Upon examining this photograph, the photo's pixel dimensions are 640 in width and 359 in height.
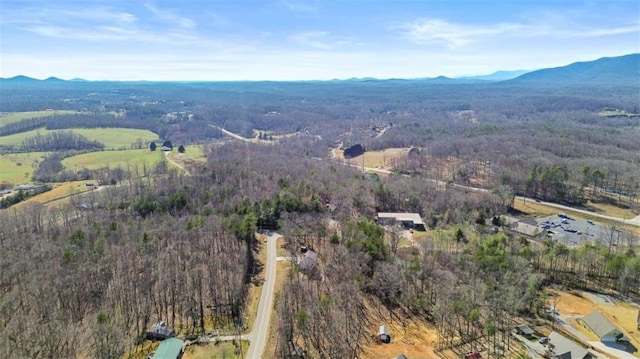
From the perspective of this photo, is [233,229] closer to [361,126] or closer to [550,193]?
[550,193]

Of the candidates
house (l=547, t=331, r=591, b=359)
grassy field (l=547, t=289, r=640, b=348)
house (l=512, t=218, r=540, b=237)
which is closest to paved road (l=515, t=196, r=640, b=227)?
house (l=512, t=218, r=540, b=237)

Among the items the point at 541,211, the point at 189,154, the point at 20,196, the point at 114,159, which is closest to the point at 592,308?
the point at 541,211

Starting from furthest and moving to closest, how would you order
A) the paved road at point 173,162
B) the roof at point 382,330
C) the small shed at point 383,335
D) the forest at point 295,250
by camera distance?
1. the paved road at point 173,162
2. the roof at point 382,330
3. the small shed at point 383,335
4. the forest at point 295,250

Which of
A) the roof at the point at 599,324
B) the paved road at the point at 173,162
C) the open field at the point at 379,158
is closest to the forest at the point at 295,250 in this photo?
the roof at the point at 599,324

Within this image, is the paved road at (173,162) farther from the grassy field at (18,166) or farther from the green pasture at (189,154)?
the grassy field at (18,166)

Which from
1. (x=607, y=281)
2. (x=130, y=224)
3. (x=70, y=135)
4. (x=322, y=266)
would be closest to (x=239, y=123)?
(x=70, y=135)
